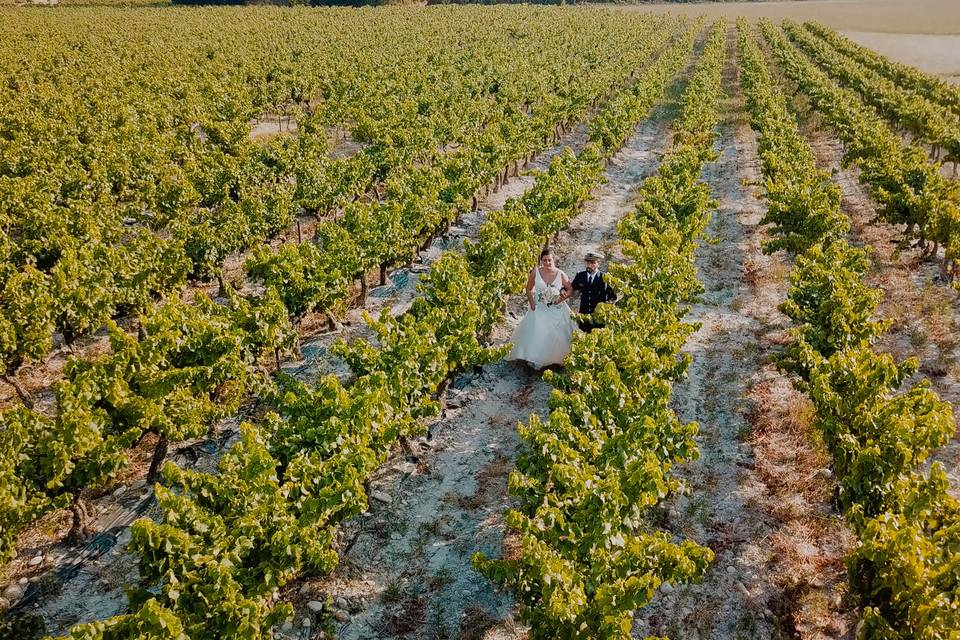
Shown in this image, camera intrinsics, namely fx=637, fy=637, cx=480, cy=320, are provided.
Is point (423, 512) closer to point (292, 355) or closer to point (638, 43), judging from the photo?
point (292, 355)

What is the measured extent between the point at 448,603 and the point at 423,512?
1.66 m

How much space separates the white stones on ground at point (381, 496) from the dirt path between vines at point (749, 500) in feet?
13.2

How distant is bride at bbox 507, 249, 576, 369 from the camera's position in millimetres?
12422

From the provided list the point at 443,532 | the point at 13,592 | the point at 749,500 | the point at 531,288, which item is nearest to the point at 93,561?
the point at 13,592

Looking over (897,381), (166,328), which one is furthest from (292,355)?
(897,381)

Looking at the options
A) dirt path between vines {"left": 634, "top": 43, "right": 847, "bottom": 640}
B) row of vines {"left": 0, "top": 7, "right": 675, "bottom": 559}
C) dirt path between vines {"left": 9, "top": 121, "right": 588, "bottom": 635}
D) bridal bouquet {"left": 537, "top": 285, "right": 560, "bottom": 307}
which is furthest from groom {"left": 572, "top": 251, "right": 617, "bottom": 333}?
dirt path between vines {"left": 9, "top": 121, "right": 588, "bottom": 635}

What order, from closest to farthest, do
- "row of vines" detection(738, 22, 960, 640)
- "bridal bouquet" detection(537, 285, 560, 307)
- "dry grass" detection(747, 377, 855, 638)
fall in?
"row of vines" detection(738, 22, 960, 640) → "dry grass" detection(747, 377, 855, 638) → "bridal bouquet" detection(537, 285, 560, 307)

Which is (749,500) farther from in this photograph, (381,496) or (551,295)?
(381,496)

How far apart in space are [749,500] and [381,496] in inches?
227

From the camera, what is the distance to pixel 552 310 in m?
12.6

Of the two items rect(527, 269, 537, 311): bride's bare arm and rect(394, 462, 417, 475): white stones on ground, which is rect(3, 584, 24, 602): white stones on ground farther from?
rect(527, 269, 537, 311): bride's bare arm

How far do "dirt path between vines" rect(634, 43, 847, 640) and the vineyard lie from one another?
0.19 feet

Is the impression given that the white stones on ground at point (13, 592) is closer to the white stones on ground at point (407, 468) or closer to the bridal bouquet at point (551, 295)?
the white stones on ground at point (407, 468)

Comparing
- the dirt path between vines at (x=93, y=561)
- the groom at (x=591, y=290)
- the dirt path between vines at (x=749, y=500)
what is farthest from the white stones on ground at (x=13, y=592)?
the groom at (x=591, y=290)
